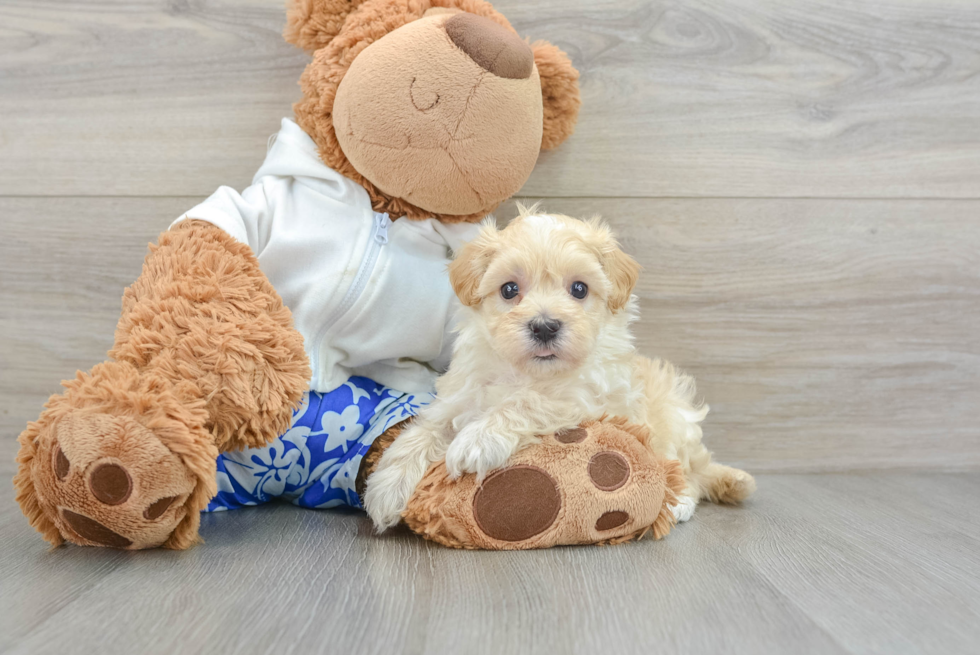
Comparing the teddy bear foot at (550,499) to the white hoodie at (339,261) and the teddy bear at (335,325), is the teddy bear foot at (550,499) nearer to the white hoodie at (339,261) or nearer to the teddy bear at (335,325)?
the teddy bear at (335,325)

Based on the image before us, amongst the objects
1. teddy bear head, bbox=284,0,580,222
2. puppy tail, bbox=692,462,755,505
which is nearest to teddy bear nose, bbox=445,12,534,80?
teddy bear head, bbox=284,0,580,222

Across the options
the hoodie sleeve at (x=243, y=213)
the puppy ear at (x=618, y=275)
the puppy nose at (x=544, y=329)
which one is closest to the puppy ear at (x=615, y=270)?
the puppy ear at (x=618, y=275)

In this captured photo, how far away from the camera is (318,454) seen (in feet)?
3.52

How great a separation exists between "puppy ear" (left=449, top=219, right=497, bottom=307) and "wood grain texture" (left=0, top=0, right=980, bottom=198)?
385 millimetres

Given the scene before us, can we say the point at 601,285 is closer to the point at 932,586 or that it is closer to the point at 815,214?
the point at 932,586

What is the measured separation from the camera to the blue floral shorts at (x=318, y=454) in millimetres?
1067

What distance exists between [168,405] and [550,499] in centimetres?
47

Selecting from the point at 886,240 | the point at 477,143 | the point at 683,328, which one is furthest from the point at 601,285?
the point at 886,240

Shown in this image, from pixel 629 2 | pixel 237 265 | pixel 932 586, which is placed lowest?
pixel 932 586

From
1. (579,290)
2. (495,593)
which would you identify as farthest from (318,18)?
(495,593)

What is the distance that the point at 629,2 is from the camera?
1.30 meters

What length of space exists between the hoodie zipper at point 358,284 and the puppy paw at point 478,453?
0.98 ft

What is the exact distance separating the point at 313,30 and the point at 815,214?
96cm

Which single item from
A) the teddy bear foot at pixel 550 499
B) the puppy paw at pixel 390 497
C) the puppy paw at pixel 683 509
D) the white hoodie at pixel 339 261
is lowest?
the puppy paw at pixel 683 509
